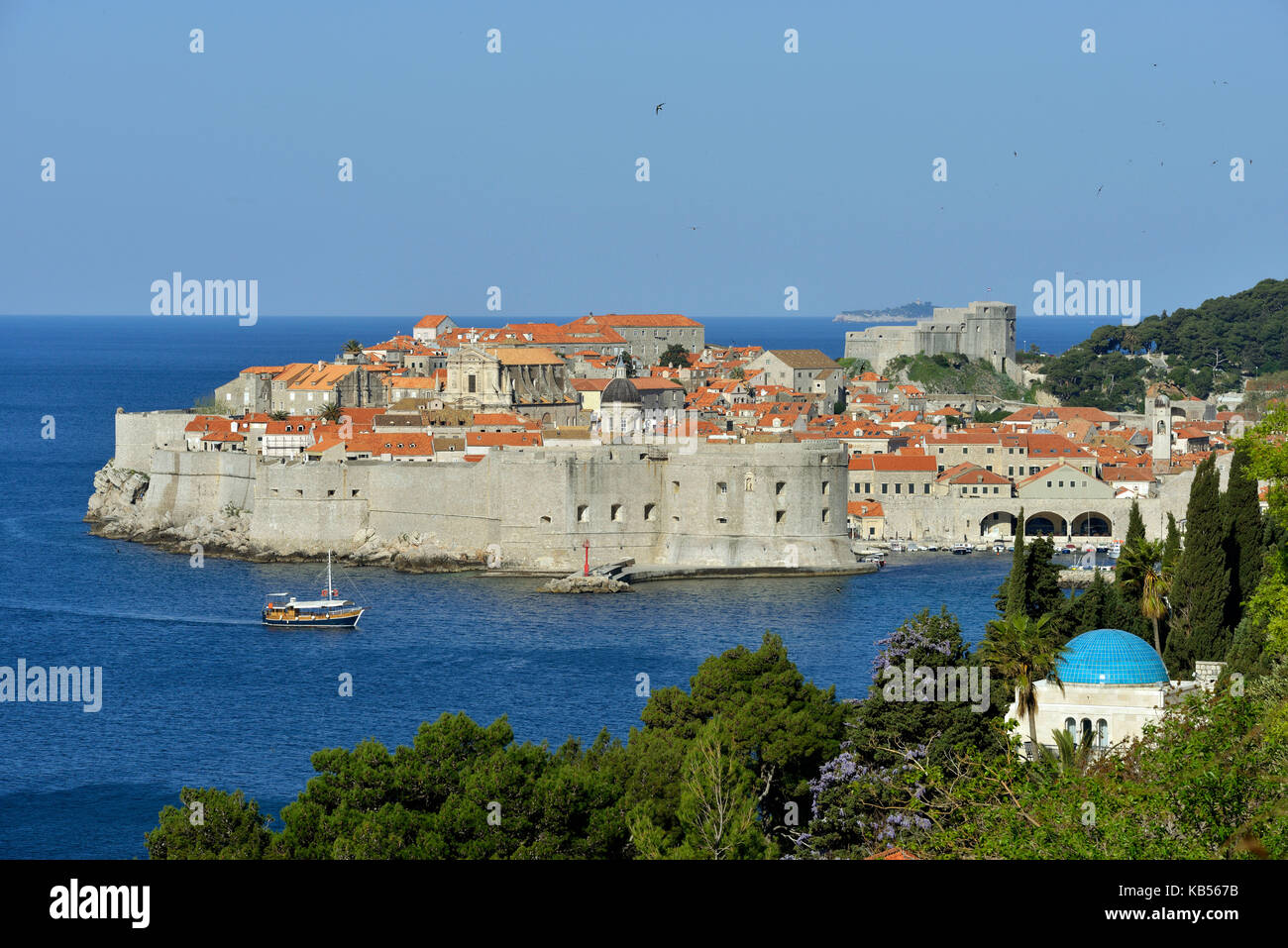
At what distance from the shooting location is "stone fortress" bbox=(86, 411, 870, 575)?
34.0 m

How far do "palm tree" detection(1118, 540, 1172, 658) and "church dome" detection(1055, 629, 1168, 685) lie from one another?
16.3 feet

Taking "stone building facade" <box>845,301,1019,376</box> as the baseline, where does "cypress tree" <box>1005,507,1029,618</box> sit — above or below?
below

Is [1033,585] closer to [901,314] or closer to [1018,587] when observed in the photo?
[1018,587]

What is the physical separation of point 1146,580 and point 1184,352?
52.7m

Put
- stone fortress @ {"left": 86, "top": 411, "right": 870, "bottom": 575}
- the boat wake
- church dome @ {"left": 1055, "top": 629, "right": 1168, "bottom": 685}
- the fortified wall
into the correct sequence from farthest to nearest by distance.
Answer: the fortified wall, stone fortress @ {"left": 86, "top": 411, "right": 870, "bottom": 575}, the boat wake, church dome @ {"left": 1055, "top": 629, "right": 1168, "bottom": 685}

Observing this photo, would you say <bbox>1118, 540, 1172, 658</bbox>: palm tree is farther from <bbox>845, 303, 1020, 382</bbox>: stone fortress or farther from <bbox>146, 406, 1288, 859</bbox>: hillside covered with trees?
<bbox>845, 303, 1020, 382</bbox>: stone fortress

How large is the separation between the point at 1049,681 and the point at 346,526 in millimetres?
24996

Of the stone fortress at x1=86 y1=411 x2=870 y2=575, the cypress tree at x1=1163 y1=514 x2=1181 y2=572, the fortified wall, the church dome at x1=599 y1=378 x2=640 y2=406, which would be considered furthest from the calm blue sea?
the church dome at x1=599 y1=378 x2=640 y2=406

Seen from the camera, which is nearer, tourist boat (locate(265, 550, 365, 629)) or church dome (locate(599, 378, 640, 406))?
tourist boat (locate(265, 550, 365, 629))

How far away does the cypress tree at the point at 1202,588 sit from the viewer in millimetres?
17250

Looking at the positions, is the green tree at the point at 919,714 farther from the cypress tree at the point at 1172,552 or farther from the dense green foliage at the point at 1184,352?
the dense green foliage at the point at 1184,352
